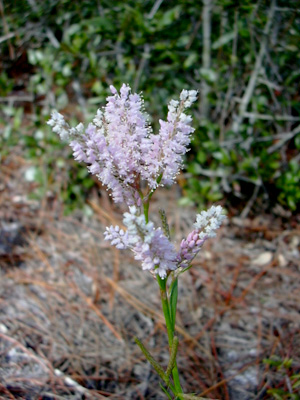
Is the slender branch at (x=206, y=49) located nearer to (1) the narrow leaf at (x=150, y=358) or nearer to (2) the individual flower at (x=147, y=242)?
(2) the individual flower at (x=147, y=242)

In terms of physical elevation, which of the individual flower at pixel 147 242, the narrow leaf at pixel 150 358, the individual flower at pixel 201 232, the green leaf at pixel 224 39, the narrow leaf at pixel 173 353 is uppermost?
the green leaf at pixel 224 39

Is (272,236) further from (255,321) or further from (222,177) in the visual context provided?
(255,321)

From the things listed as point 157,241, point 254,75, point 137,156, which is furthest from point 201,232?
point 254,75

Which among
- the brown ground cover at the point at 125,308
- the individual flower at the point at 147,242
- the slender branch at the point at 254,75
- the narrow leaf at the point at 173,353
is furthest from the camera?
the slender branch at the point at 254,75

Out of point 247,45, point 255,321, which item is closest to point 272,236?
point 255,321

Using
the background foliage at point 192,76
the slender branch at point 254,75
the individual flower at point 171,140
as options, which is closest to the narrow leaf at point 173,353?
the individual flower at point 171,140

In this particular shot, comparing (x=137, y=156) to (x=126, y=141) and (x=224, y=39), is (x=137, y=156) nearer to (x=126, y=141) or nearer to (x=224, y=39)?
(x=126, y=141)
